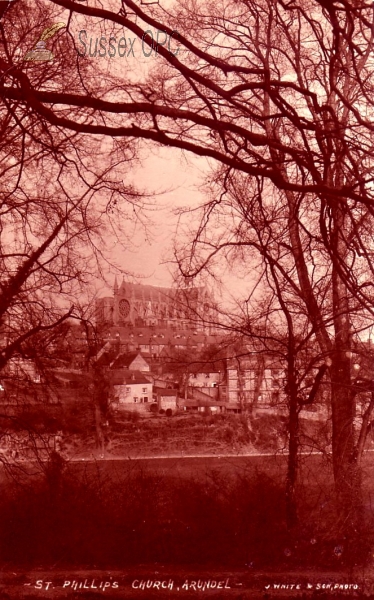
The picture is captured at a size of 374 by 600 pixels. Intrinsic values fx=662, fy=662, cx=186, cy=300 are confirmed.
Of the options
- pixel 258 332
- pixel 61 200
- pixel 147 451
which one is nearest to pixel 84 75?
pixel 61 200

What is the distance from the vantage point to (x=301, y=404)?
5516mm

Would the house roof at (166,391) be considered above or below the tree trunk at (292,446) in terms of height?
above

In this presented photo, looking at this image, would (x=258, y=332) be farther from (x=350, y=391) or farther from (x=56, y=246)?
(x=56, y=246)

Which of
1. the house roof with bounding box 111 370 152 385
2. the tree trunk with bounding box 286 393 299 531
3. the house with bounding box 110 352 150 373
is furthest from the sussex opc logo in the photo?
the tree trunk with bounding box 286 393 299 531

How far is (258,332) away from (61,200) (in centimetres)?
201

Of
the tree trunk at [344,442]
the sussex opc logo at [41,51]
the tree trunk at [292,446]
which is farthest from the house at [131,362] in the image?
the sussex opc logo at [41,51]

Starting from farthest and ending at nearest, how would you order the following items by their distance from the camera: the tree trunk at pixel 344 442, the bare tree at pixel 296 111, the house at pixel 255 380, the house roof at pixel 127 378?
1. the house at pixel 255 380
2. the house roof at pixel 127 378
3. the tree trunk at pixel 344 442
4. the bare tree at pixel 296 111

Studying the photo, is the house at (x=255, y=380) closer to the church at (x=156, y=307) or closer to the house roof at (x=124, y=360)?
the church at (x=156, y=307)

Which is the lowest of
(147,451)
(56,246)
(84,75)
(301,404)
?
(147,451)

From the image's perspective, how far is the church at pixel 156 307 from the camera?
5.23 m

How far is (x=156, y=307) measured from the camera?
532 cm

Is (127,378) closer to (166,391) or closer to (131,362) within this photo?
(131,362)

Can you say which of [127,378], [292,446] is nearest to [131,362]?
[127,378]

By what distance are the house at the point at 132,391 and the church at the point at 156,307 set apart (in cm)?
48
